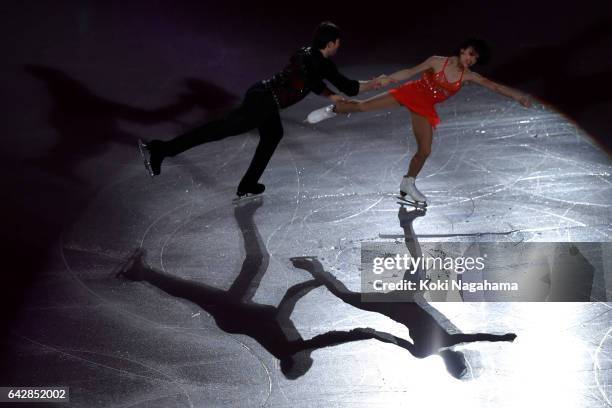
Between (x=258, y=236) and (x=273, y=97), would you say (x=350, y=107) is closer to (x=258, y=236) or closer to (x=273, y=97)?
(x=273, y=97)

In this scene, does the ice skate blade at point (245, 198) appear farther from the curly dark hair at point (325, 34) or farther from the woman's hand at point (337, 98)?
the curly dark hair at point (325, 34)

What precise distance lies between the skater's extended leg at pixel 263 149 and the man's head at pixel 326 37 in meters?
0.65

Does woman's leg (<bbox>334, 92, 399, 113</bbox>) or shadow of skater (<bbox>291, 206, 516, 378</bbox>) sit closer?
shadow of skater (<bbox>291, 206, 516, 378</bbox>)

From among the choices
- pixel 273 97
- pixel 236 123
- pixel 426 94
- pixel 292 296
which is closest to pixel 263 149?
pixel 236 123

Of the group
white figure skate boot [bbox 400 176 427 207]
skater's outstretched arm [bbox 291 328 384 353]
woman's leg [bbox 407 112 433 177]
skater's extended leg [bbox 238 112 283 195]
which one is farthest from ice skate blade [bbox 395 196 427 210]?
skater's outstretched arm [bbox 291 328 384 353]

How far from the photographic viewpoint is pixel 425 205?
5.72 m

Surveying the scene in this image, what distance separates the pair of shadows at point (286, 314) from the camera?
13.8 feet

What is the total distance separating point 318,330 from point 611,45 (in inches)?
213

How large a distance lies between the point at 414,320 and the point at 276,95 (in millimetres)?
1920

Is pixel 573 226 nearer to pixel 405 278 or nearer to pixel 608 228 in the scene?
pixel 608 228

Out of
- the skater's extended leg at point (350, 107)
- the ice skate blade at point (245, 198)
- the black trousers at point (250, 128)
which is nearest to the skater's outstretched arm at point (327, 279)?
the ice skate blade at point (245, 198)

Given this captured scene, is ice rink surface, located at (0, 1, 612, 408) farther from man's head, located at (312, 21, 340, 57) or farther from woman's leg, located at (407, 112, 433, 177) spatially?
man's head, located at (312, 21, 340, 57)

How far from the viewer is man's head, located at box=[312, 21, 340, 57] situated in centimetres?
524

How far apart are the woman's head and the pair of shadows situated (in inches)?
68.4
